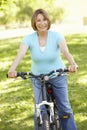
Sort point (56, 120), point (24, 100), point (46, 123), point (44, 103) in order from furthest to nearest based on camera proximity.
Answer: point (24, 100) → point (56, 120) → point (44, 103) → point (46, 123)

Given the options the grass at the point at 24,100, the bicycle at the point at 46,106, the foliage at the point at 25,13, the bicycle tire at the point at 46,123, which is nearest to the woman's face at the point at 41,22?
the bicycle at the point at 46,106

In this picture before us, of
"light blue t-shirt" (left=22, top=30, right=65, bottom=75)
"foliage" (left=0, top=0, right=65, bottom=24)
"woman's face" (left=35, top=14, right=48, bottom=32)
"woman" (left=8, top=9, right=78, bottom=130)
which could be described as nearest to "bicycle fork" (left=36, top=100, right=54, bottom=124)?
"woman" (left=8, top=9, right=78, bottom=130)

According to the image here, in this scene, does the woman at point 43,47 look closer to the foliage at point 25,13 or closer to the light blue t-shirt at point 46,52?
the light blue t-shirt at point 46,52

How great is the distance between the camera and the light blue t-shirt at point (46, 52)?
5164 millimetres

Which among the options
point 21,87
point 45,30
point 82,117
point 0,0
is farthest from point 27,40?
point 0,0

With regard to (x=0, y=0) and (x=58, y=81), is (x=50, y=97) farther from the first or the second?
(x=0, y=0)

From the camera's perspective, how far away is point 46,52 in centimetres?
515

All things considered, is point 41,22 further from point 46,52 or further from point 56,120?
point 56,120

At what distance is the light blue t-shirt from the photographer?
5.16 metres

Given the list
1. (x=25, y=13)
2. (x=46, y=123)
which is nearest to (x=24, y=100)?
(x=46, y=123)

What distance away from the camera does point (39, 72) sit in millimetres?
5324

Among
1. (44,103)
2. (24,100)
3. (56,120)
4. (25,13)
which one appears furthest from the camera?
(25,13)

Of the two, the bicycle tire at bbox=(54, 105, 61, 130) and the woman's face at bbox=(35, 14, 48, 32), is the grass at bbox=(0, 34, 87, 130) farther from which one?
the woman's face at bbox=(35, 14, 48, 32)

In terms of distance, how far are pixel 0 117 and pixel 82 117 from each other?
1.45 meters
